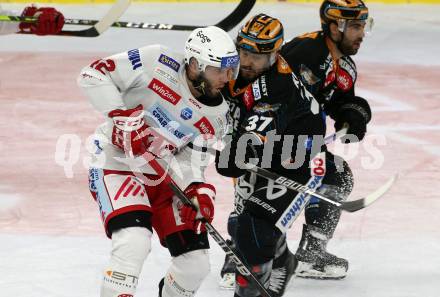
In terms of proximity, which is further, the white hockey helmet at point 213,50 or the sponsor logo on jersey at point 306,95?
the sponsor logo on jersey at point 306,95

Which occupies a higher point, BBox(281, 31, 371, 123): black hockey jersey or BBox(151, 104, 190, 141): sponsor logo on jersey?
BBox(151, 104, 190, 141): sponsor logo on jersey

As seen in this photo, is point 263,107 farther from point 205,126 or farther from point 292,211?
point 292,211

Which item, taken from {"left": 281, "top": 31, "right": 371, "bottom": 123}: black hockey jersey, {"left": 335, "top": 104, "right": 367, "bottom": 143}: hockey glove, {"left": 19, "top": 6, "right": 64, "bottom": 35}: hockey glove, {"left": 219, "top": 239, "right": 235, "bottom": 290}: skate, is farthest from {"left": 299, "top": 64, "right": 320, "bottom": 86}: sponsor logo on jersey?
{"left": 19, "top": 6, "right": 64, "bottom": 35}: hockey glove

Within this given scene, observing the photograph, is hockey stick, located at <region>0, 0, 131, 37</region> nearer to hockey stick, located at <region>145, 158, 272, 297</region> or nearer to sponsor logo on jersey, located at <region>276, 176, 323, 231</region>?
sponsor logo on jersey, located at <region>276, 176, 323, 231</region>

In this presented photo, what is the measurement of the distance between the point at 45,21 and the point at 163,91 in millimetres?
3000

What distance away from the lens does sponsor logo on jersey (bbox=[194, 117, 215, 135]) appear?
15.7ft

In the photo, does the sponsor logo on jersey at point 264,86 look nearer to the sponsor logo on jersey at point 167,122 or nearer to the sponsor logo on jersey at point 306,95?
the sponsor logo on jersey at point 306,95

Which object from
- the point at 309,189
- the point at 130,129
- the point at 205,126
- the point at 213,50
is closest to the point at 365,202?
the point at 309,189

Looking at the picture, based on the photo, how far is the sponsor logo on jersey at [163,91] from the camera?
473cm

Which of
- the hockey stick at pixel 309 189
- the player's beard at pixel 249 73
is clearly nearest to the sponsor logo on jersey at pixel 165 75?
the player's beard at pixel 249 73

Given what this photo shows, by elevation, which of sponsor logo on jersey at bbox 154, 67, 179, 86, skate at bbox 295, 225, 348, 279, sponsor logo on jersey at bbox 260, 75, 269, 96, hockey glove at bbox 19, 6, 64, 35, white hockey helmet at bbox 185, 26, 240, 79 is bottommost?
hockey glove at bbox 19, 6, 64, 35

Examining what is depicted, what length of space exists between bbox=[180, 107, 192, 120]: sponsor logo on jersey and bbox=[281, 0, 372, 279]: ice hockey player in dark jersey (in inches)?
38.8

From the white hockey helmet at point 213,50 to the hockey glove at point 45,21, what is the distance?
3000 mm

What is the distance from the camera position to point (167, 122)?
189 inches
